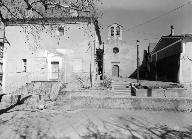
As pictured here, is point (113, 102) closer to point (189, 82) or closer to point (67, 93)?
point (67, 93)

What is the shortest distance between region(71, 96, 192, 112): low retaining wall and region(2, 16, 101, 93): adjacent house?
27.1ft

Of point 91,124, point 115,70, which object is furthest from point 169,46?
point 91,124

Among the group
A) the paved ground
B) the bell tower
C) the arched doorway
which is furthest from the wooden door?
the arched doorway

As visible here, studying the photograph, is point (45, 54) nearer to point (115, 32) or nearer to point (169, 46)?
point (169, 46)

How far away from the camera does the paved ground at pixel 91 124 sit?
1138cm

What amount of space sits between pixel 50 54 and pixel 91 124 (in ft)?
45.0

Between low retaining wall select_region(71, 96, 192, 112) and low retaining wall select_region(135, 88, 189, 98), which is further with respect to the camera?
low retaining wall select_region(135, 88, 189, 98)

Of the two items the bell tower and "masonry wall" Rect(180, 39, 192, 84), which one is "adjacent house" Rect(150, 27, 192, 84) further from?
the bell tower

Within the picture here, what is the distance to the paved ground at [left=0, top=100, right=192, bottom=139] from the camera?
37.3 feet

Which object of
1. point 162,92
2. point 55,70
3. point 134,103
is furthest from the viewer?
point 55,70

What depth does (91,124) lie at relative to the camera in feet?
42.4

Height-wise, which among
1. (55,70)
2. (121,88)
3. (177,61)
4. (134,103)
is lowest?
(134,103)

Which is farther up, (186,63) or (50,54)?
(50,54)

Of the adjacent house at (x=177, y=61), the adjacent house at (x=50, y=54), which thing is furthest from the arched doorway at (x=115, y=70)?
the adjacent house at (x=50, y=54)
